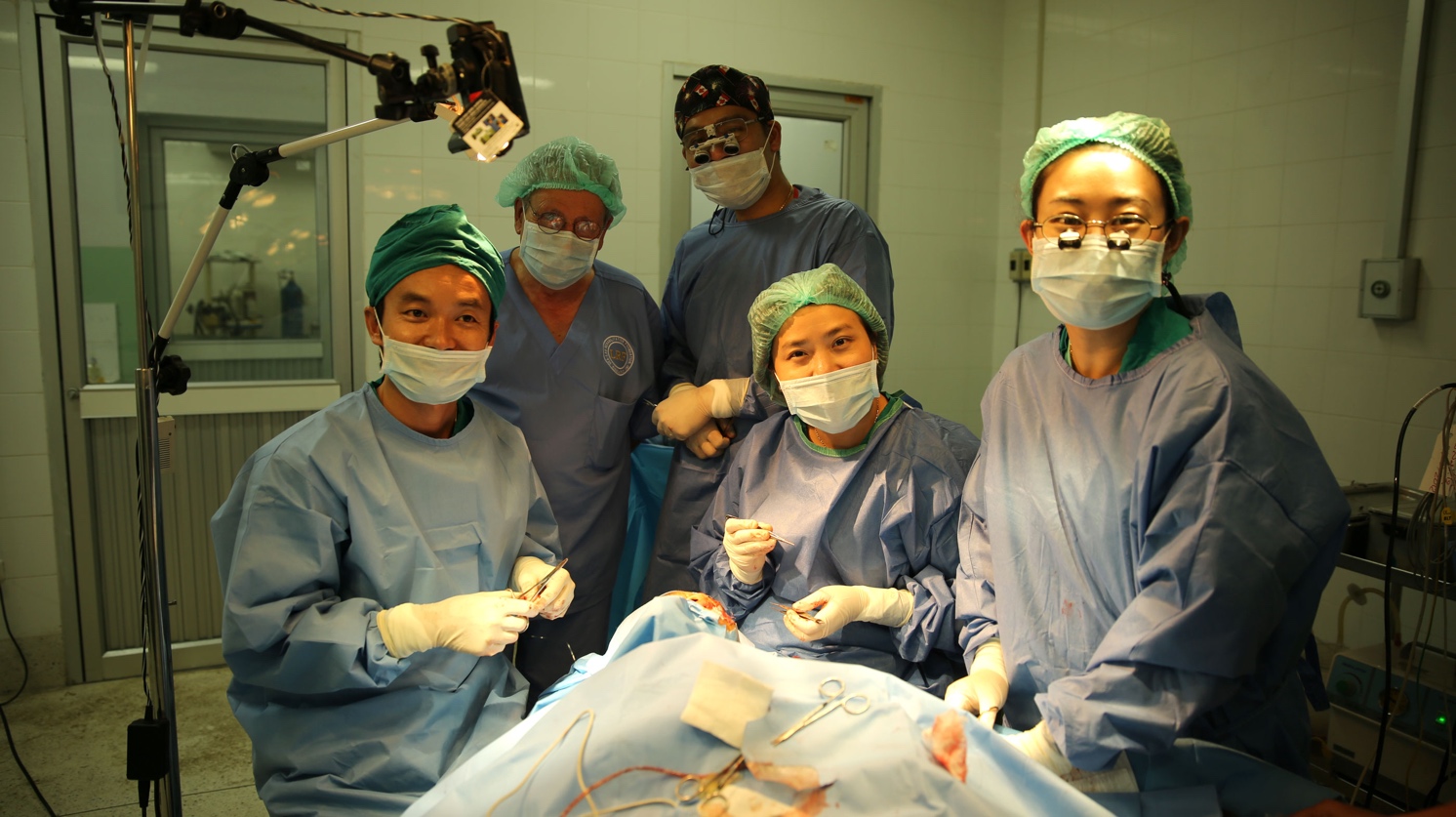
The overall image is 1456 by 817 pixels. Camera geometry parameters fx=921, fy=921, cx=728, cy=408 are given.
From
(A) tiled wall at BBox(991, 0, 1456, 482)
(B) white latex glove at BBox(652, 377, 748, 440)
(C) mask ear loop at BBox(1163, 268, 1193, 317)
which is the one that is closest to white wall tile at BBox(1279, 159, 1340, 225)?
(A) tiled wall at BBox(991, 0, 1456, 482)

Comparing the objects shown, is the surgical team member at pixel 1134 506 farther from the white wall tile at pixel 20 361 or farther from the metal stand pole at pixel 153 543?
the white wall tile at pixel 20 361

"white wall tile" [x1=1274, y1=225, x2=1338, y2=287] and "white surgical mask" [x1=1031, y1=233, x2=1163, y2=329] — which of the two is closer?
"white surgical mask" [x1=1031, y1=233, x2=1163, y2=329]

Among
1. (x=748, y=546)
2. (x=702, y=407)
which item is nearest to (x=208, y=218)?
(x=702, y=407)

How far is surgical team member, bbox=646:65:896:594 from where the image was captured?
2.27 metres

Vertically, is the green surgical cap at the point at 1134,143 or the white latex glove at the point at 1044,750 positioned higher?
the green surgical cap at the point at 1134,143

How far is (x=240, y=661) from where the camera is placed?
156 cm

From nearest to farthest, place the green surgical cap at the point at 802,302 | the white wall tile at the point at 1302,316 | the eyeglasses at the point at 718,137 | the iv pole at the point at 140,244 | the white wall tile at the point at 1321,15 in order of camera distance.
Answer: the iv pole at the point at 140,244 < the green surgical cap at the point at 802,302 < the eyeglasses at the point at 718,137 < the white wall tile at the point at 1321,15 < the white wall tile at the point at 1302,316

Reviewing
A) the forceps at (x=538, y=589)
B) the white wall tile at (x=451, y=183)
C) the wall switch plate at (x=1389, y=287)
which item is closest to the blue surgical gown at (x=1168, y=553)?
the forceps at (x=538, y=589)

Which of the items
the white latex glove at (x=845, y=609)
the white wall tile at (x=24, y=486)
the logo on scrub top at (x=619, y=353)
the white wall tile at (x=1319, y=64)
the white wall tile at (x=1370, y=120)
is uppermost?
the white wall tile at (x=1319, y=64)

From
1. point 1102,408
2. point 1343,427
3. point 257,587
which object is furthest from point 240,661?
point 1343,427

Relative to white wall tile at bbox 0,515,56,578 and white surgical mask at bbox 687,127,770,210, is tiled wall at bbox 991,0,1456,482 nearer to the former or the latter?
white surgical mask at bbox 687,127,770,210

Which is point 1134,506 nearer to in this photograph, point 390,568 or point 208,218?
point 390,568

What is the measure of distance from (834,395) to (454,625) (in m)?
0.84

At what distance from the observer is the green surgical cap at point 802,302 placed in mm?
1926
